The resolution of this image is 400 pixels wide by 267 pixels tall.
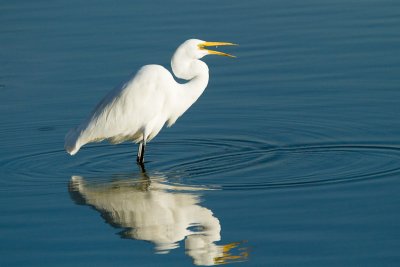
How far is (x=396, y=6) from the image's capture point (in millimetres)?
13930

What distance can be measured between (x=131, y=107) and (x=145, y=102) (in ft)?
0.45

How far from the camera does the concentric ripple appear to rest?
837 centimetres

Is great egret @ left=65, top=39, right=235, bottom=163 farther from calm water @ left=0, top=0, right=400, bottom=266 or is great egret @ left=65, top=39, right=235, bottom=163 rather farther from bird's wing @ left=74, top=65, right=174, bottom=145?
calm water @ left=0, top=0, right=400, bottom=266

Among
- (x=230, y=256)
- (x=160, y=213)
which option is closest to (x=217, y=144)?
(x=160, y=213)

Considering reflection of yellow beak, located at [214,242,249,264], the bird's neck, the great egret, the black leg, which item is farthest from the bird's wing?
reflection of yellow beak, located at [214,242,249,264]

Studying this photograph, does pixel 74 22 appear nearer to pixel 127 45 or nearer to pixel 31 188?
pixel 127 45

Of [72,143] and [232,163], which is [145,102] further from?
[232,163]

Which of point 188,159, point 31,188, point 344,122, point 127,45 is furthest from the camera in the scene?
point 127,45

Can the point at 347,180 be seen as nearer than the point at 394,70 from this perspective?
Yes

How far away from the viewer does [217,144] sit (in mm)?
9594

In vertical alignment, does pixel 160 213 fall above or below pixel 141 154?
below

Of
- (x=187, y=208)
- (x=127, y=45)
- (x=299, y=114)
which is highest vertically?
(x=127, y=45)

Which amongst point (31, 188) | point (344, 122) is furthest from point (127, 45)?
point (31, 188)

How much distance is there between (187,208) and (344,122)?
276 cm
